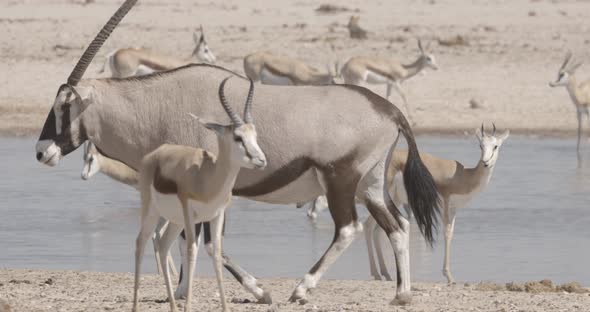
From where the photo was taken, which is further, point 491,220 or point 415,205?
point 491,220

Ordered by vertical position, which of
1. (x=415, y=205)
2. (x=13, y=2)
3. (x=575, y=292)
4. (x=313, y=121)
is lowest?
(x=13, y=2)

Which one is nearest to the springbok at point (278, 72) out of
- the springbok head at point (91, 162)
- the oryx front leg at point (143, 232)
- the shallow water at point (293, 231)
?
the shallow water at point (293, 231)

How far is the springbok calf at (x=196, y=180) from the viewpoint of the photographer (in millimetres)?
6492

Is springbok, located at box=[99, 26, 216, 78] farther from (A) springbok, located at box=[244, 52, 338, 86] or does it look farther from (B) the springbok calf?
(B) the springbok calf

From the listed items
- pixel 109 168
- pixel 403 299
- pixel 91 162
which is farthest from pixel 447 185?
pixel 91 162

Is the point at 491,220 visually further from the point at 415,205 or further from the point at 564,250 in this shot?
the point at 415,205

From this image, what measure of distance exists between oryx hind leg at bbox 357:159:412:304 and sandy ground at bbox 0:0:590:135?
38.2ft

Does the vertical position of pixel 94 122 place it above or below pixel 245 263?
above

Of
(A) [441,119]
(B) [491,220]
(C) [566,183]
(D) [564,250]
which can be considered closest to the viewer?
(D) [564,250]

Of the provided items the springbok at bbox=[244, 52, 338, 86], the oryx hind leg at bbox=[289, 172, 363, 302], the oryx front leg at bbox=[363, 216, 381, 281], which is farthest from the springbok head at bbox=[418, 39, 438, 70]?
the oryx hind leg at bbox=[289, 172, 363, 302]

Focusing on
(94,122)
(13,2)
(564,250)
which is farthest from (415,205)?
(13,2)

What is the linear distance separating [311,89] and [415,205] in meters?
0.98

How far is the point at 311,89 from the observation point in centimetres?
780

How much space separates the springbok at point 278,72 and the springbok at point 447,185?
10.9m
